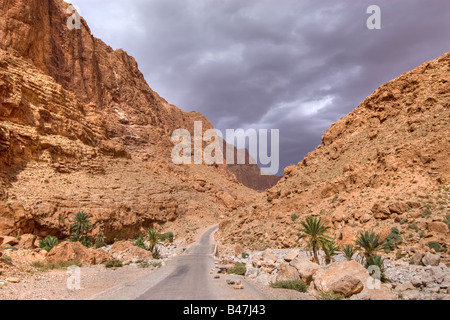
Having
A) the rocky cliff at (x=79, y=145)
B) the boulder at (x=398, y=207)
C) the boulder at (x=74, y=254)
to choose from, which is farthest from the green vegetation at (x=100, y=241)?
the boulder at (x=398, y=207)

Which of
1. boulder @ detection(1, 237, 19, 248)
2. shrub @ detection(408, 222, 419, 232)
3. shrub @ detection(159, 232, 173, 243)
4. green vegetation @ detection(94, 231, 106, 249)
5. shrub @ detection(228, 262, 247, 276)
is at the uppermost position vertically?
shrub @ detection(408, 222, 419, 232)

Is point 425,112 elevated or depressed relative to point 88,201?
elevated

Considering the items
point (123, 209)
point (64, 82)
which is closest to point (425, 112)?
point (123, 209)

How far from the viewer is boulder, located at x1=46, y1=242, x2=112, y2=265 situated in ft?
61.5

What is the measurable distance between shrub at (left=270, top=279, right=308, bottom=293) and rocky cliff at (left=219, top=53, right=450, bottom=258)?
8.89 m

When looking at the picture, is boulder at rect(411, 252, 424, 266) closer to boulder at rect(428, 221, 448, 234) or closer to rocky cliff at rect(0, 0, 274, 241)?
boulder at rect(428, 221, 448, 234)

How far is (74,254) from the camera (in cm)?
1955

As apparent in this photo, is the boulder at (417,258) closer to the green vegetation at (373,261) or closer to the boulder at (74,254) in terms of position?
the green vegetation at (373,261)

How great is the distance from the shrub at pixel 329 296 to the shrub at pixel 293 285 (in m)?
1.34

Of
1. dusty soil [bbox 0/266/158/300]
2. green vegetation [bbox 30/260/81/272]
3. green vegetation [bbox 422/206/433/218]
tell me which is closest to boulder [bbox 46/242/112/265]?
green vegetation [bbox 30/260/81/272]

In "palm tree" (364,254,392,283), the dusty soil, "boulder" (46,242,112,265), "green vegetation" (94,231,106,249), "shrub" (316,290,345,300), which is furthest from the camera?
"green vegetation" (94,231,106,249)

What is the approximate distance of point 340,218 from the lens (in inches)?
945

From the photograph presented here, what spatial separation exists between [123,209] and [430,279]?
39806mm
